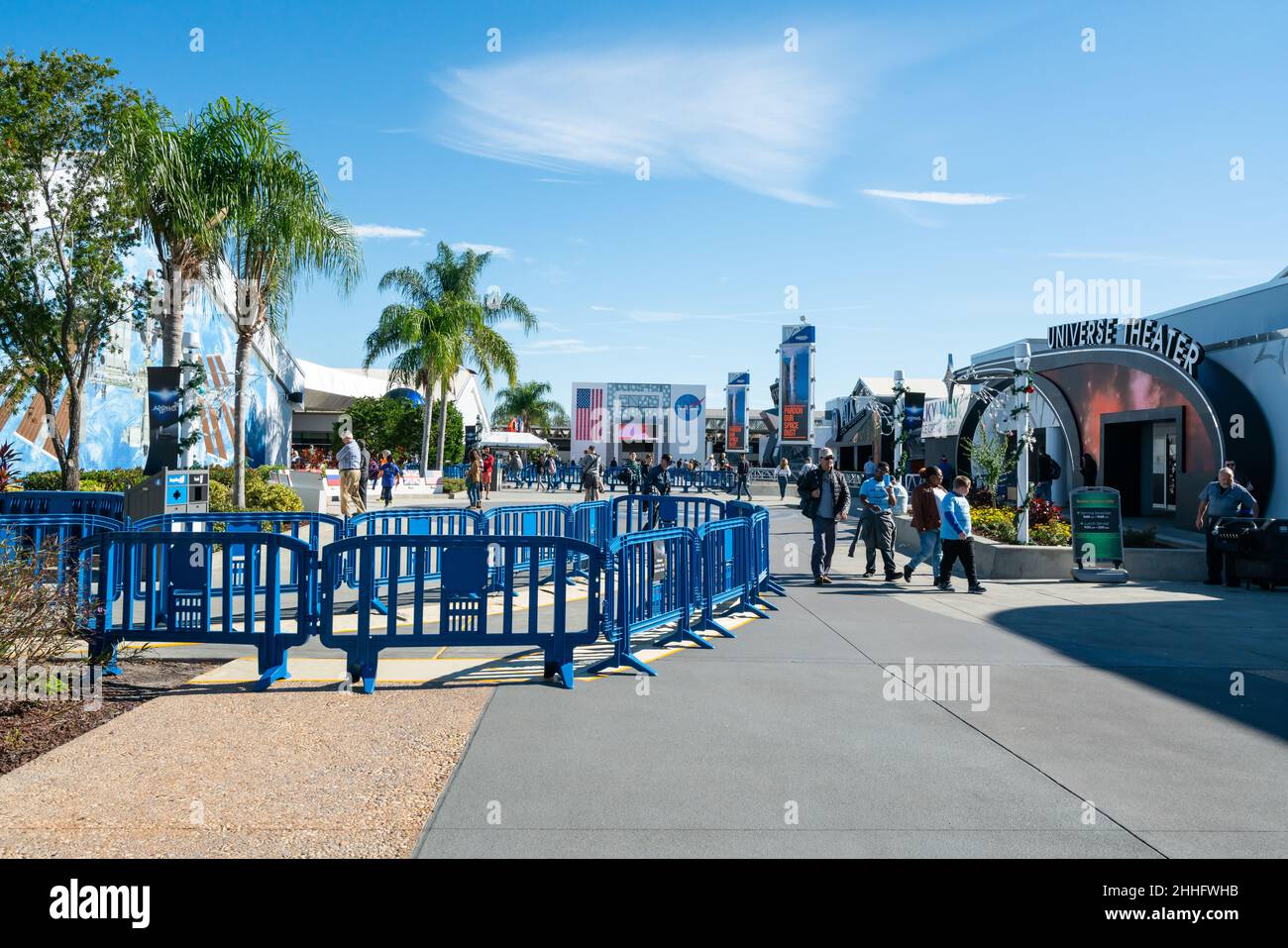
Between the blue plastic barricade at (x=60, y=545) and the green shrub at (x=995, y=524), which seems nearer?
the blue plastic barricade at (x=60, y=545)

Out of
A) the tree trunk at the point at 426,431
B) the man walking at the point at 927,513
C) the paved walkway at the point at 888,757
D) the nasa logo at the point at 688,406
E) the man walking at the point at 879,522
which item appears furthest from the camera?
the nasa logo at the point at 688,406

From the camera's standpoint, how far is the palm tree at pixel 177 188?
15.5 meters

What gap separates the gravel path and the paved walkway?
29cm

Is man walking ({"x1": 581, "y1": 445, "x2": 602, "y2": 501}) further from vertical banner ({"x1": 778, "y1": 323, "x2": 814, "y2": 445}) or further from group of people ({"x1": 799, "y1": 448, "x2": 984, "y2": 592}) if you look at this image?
vertical banner ({"x1": 778, "y1": 323, "x2": 814, "y2": 445})

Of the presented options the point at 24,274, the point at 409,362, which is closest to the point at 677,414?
the point at 409,362

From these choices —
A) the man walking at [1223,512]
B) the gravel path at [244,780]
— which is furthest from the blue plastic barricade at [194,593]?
the man walking at [1223,512]

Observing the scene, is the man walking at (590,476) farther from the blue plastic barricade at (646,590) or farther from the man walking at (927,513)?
the blue plastic barricade at (646,590)

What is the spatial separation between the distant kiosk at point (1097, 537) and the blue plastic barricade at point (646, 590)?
7839 mm

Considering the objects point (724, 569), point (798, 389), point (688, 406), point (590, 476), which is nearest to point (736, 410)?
point (688, 406)

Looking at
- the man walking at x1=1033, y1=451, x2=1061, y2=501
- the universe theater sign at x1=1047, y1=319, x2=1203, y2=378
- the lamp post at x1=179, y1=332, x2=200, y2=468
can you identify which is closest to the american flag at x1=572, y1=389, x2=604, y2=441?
the man walking at x1=1033, y1=451, x2=1061, y2=501

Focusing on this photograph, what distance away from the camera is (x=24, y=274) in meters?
15.3
